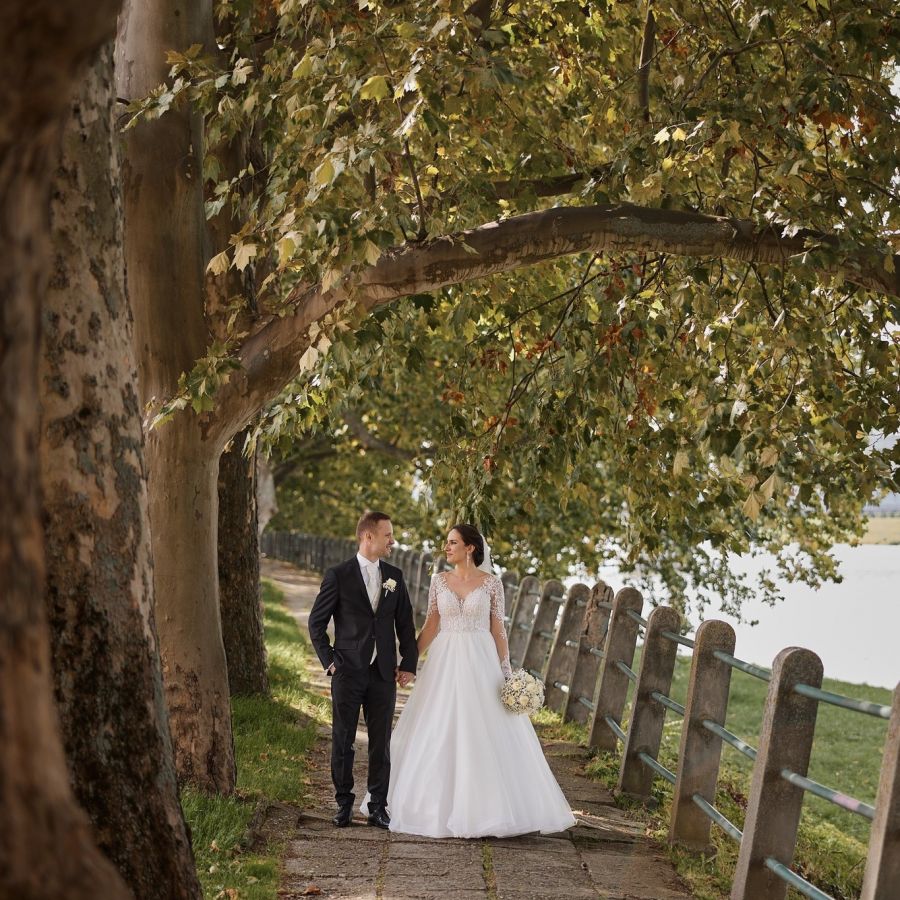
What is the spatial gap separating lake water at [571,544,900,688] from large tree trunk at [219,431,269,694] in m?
22.0

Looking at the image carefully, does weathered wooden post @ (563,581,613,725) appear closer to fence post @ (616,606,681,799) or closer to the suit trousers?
fence post @ (616,606,681,799)

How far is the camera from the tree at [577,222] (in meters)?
7.20

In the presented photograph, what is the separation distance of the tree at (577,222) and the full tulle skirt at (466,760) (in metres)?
1.21

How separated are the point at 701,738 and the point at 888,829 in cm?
294

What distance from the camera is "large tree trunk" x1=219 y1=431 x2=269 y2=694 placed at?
39.9ft

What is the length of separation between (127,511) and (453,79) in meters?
3.21

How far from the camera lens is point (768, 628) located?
4719 cm

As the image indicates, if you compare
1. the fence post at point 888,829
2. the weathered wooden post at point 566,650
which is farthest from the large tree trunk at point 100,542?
the weathered wooden post at point 566,650

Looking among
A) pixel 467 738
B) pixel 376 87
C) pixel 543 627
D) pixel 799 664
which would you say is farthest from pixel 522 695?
pixel 543 627

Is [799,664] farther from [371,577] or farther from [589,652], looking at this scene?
[589,652]

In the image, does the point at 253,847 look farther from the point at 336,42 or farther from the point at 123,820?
the point at 336,42

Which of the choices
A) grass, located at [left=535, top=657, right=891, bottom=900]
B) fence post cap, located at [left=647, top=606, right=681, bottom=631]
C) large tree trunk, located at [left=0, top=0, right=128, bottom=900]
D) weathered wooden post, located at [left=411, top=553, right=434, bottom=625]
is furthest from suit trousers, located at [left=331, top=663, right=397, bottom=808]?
weathered wooden post, located at [left=411, top=553, right=434, bottom=625]

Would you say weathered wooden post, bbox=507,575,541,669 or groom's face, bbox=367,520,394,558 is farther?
weathered wooden post, bbox=507,575,541,669

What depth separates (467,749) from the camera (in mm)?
8336
